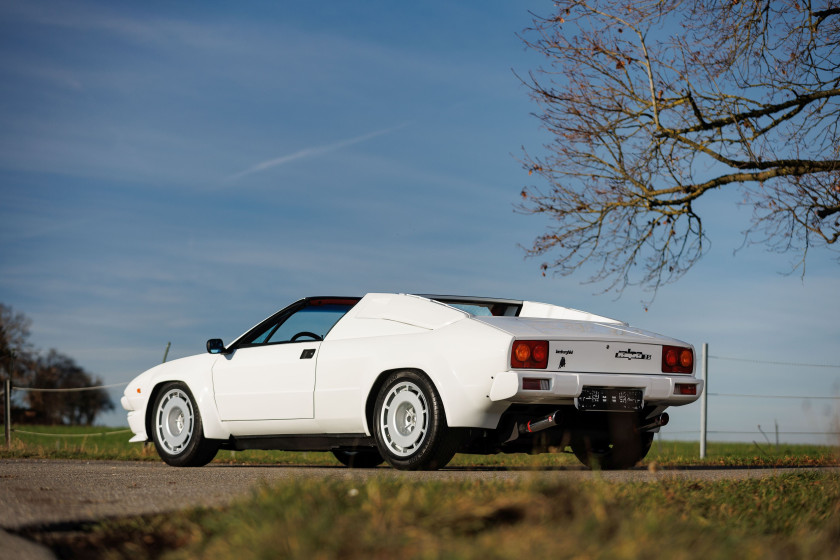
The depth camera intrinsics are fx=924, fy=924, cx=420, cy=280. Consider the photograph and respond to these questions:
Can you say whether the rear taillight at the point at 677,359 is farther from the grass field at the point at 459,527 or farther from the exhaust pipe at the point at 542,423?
the grass field at the point at 459,527

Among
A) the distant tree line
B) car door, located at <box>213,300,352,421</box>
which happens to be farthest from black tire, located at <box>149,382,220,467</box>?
the distant tree line

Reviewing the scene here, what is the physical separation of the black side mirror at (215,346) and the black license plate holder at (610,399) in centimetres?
380

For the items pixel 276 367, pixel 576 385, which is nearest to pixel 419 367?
pixel 576 385

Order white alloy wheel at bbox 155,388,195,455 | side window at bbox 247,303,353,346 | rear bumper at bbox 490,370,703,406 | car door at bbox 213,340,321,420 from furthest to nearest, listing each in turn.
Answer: white alloy wheel at bbox 155,388,195,455
side window at bbox 247,303,353,346
car door at bbox 213,340,321,420
rear bumper at bbox 490,370,703,406

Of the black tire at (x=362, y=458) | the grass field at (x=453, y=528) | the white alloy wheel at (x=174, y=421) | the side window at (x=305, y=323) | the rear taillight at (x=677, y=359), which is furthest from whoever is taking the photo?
the black tire at (x=362, y=458)

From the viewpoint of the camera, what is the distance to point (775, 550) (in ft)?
12.0

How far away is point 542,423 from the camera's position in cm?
711

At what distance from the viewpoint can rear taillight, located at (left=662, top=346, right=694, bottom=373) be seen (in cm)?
776

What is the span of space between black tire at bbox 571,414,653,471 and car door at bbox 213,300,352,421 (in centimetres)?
246

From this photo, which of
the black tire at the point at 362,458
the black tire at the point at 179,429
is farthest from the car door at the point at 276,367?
the black tire at the point at 362,458

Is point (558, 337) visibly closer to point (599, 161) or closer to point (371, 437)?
point (371, 437)

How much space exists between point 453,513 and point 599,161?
10.5 metres

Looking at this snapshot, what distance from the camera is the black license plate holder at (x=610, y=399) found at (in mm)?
7152

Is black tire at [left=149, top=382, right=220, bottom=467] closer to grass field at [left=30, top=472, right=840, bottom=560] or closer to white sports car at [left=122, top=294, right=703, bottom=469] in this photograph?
white sports car at [left=122, top=294, right=703, bottom=469]
